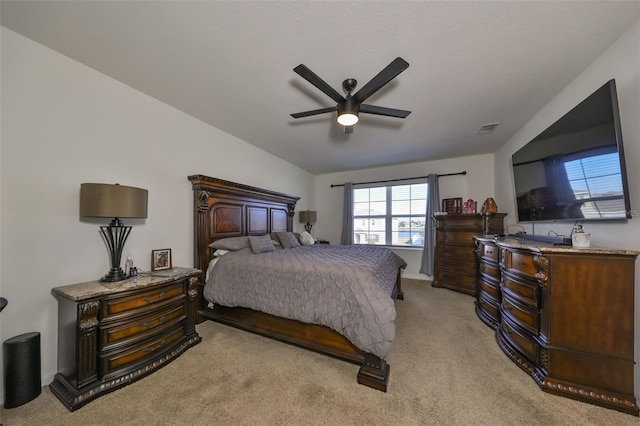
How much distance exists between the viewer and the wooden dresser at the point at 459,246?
369 cm

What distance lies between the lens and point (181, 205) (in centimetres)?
271

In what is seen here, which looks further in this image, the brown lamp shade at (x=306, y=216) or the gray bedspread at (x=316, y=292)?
the brown lamp shade at (x=306, y=216)

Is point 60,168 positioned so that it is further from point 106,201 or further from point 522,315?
point 522,315

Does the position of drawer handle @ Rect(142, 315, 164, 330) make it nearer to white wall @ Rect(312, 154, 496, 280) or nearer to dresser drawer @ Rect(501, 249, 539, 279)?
dresser drawer @ Rect(501, 249, 539, 279)

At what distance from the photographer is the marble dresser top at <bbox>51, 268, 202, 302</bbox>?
154 cm

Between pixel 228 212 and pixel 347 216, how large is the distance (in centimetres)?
297

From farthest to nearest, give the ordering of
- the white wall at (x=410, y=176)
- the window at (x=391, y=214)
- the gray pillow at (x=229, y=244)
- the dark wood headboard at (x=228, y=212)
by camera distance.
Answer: the window at (x=391, y=214), the white wall at (x=410, y=176), the gray pillow at (x=229, y=244), the dark wood headboard at (x=228, y=212)

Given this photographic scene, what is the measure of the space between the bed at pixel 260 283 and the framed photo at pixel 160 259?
0.37 m

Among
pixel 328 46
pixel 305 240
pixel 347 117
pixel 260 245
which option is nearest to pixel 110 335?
pixel 260 245

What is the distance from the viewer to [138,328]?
178 cm

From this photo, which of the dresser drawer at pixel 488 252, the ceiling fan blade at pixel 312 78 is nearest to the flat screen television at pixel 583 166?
the dresser drawer at pixel 488 252

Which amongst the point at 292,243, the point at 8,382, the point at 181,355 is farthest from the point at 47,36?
the point at 292,243

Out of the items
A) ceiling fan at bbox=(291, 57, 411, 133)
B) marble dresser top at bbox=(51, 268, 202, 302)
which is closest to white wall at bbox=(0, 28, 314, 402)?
marble dresser top at bbox=(51, 268, 202, 302)

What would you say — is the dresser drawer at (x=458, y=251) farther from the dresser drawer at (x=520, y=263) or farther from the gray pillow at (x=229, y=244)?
the gray pillow at (x=229, y=244)
